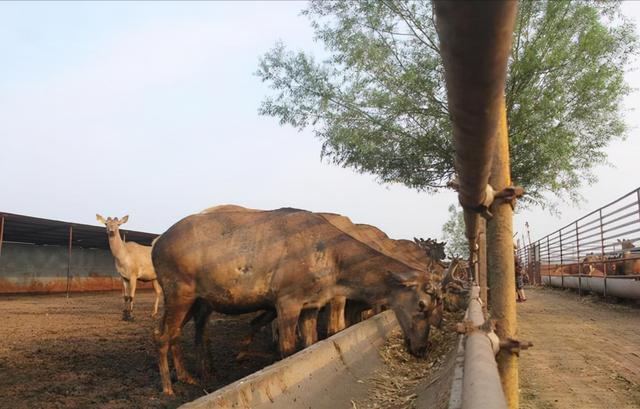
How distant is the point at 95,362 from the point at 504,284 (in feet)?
20.7

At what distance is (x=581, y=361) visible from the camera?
238 inches

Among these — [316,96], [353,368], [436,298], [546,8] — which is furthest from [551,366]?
[316,96]

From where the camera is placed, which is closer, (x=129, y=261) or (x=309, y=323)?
(x=309, y=323)

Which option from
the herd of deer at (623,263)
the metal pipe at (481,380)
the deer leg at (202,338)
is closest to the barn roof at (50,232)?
the deer leg at (202,338)

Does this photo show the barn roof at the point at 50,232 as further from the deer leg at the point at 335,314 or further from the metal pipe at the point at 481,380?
the metal pipe at the point at 481,380

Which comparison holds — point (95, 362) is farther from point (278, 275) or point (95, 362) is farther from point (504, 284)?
point (504, 284)

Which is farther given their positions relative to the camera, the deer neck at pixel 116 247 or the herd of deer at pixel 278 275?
the deer neck at pixel 116 247

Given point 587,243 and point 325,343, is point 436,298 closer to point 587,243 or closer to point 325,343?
point 325,343

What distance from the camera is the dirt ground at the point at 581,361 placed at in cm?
439

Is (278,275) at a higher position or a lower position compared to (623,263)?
lower

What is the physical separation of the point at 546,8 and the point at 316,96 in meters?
6.54

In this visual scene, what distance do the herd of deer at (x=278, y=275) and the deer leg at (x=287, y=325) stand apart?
0.01m

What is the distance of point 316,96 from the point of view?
15.5 meters

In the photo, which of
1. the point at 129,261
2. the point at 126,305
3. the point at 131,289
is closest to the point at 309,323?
the point at 126,305
